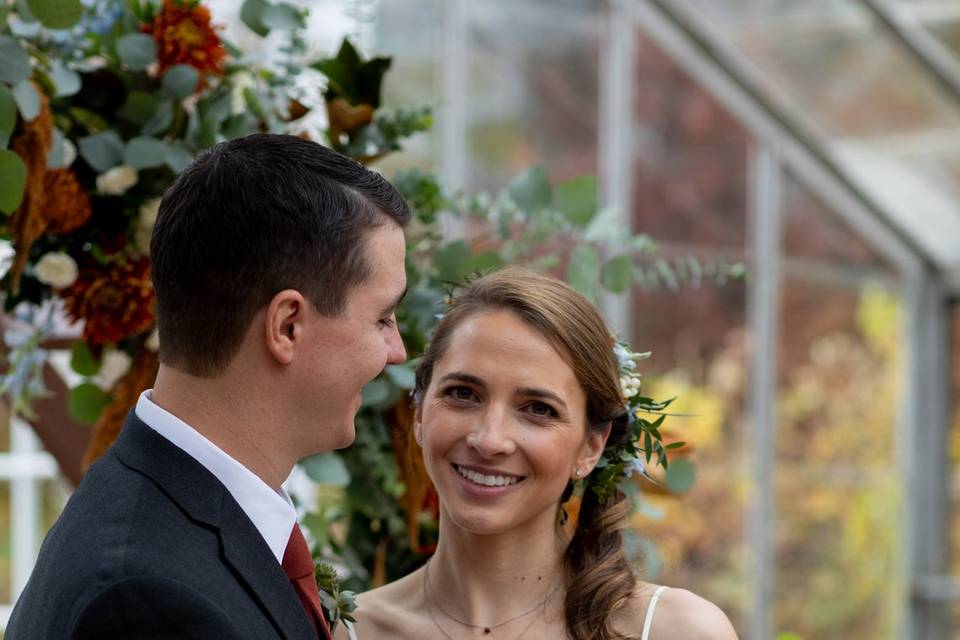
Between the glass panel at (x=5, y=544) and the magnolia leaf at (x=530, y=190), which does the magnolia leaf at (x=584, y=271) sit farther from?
the glass panel at (x=5, y=544)

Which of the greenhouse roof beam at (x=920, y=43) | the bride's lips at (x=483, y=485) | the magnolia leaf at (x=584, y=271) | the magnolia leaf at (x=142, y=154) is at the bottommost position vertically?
the bride's lips at (x=483, y=485)

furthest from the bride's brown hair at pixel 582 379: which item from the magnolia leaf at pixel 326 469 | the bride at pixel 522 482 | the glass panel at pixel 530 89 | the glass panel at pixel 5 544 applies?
the glass panel at pixel 5 544

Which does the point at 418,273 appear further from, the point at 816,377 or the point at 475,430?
the point at 816,377

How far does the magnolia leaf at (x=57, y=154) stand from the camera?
5.92ft

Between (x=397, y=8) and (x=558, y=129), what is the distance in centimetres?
92

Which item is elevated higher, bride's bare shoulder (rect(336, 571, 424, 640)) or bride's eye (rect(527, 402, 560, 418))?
bride's eye (rect(527, 402, 560, 418))

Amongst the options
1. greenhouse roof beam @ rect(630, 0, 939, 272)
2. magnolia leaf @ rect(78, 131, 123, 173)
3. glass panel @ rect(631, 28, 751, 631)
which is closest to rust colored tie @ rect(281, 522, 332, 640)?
magnolia leaf @ rect(78, 131, 123, 173)

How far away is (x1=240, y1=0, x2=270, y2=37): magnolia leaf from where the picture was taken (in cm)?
202

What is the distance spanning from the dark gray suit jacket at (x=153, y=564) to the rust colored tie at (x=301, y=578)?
58 mm

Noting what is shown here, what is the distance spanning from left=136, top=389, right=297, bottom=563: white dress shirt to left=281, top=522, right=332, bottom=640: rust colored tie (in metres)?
0.02

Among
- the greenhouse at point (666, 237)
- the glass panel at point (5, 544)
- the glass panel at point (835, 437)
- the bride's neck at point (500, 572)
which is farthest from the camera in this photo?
the glass panel at point (835, 437)

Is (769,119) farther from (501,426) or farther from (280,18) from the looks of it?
(501,426)

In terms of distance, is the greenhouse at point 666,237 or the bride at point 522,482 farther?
the greenhouse at point 666,237

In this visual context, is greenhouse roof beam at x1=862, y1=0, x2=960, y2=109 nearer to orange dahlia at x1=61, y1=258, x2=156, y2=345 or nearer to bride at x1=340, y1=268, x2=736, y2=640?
bride at x1=340, y1=268, x2=736, y2=640
